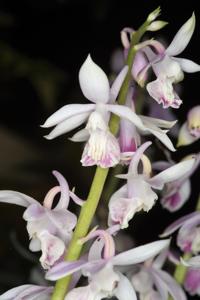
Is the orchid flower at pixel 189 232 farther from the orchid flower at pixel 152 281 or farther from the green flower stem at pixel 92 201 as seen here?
the green flower stem at pixel 92 201

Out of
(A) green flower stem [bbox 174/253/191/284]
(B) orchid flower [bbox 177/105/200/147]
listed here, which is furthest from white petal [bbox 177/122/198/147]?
(A) green flower stem [bbox 174/253/191/284]

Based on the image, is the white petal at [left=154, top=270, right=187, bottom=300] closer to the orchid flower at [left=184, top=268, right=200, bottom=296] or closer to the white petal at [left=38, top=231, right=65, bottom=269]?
the orchid flower at [left=184, top=268, right=200, bottom=296]

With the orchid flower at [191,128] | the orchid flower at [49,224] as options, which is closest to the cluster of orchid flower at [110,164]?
the orchid flower at [49,224]

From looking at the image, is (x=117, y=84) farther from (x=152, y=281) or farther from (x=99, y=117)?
(x=152, y=281)

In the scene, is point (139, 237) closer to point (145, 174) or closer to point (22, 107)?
point (22, 107)

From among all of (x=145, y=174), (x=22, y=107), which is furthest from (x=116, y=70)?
(x=145, y=174)

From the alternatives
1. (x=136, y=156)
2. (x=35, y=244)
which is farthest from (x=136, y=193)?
(x=35, y=244)
